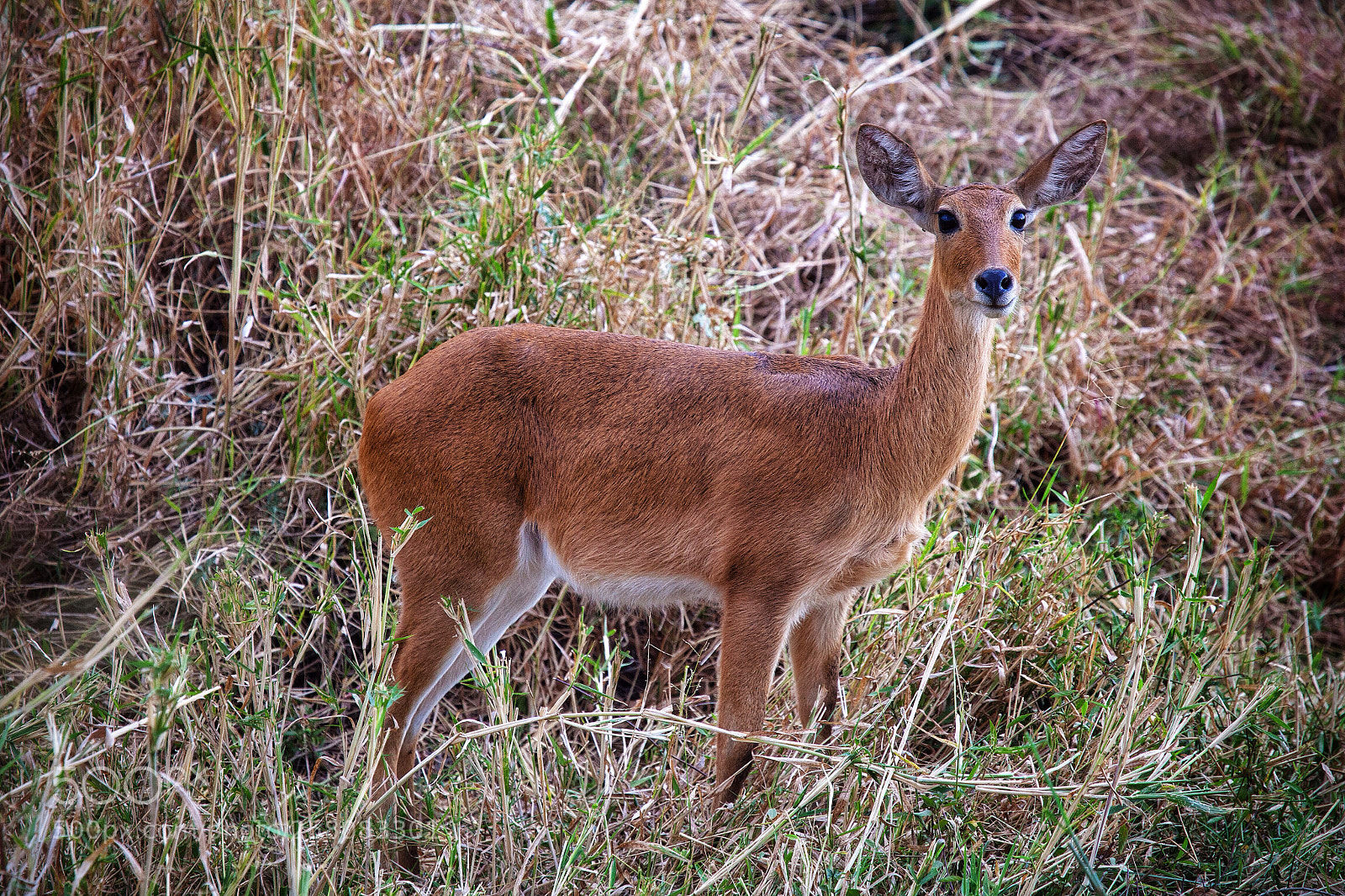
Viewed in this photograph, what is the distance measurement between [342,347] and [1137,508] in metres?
3.47

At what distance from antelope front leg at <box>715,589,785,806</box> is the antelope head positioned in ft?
3.77

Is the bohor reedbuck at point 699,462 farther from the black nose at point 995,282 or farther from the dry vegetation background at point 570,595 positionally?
the dry vegetation background at point 570,595

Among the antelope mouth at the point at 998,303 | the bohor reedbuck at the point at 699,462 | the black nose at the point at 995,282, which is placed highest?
the black nose at the point at 995,282

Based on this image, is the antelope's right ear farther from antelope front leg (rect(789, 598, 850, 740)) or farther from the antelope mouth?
antelope front leg (rect(789, 598, 850, 740))

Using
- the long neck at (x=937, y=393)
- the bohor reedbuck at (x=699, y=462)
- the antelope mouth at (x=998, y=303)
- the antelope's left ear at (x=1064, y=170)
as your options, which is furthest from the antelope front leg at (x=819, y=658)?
the antelope's left ear at (x=1064, y=170)

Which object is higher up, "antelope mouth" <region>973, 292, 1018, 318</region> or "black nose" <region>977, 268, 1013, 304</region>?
"black nose" <region>977, 268, 1013, 304</region>

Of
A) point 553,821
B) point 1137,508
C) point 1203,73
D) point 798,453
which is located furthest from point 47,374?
point 1203,73

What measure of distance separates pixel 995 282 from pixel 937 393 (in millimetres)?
440

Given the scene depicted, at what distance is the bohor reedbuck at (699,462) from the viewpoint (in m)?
3.58

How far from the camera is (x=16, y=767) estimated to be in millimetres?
3107

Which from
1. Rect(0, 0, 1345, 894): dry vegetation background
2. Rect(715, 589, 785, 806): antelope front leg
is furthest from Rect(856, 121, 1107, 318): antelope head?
Rect(715, 589, 785, 806): antelope front leg

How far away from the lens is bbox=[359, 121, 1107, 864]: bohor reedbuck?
3.58 m

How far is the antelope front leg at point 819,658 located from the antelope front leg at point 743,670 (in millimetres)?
354

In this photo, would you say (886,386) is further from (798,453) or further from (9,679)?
(9,679)
